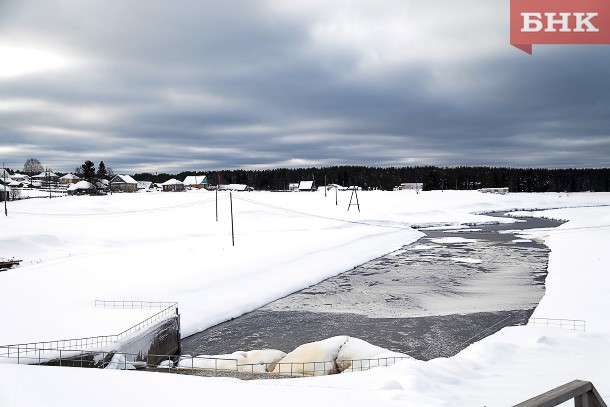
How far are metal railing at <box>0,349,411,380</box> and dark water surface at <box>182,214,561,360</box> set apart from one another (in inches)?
99.8

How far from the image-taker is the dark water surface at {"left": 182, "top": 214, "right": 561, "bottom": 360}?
20.5m

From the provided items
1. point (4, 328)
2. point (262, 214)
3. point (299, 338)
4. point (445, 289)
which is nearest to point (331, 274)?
point (445, 289)

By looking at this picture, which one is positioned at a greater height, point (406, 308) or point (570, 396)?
point (570, 396)

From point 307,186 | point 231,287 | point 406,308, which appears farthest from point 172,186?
point 406,308

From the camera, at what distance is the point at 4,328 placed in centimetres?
1770

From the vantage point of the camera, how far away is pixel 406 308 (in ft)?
84.3

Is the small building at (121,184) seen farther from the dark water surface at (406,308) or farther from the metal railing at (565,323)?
the metal railing at (565,323)

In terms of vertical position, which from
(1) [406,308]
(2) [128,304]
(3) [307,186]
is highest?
(3) [307,186]

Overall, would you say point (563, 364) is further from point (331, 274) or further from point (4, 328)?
point (331, 274)

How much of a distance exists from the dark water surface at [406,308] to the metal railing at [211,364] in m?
2.53

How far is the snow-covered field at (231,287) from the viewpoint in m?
9.66

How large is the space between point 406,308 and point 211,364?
1207 cm

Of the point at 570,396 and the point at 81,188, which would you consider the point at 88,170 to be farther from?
the point at 570,396

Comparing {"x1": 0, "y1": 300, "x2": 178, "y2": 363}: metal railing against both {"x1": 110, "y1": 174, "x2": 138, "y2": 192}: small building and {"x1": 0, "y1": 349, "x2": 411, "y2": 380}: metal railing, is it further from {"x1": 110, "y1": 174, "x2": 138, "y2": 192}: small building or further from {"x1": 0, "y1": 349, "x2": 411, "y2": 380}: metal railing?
{"x1": 110, "y1": 174, "x2": 138, "y2": 192}: small building
